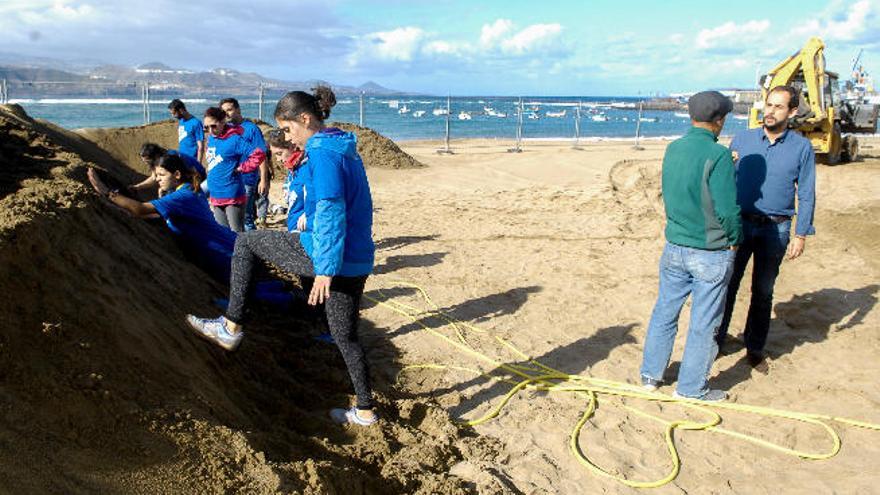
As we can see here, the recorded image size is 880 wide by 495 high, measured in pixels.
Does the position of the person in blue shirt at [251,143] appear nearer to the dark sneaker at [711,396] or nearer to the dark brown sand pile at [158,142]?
the dark sneaker at [711,396]

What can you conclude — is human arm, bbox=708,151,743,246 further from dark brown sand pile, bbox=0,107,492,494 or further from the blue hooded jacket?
the blue hooded jacket

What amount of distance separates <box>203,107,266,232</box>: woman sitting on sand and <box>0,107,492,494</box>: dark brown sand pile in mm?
1533

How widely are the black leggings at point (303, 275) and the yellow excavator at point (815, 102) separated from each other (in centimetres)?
1236

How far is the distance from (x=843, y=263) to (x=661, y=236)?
2.27 meters

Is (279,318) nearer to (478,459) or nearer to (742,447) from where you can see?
(478,459)

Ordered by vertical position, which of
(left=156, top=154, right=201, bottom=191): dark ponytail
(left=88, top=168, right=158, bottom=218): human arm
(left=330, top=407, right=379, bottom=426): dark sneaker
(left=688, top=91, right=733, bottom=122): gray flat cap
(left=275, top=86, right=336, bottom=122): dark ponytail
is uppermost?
(left=688, top=91, right=733, bottom=122): gray flat cap

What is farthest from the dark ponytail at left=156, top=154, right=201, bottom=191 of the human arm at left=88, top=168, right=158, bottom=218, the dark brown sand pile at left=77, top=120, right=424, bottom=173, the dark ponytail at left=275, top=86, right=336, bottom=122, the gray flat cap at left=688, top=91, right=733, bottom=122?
the dark brown sand pile at left=77, top=120, right=424, bottom=173

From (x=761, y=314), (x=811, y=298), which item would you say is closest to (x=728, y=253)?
(x=761, y=314)

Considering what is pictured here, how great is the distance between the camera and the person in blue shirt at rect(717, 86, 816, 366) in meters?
4.54

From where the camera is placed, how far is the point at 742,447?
12.9 ft

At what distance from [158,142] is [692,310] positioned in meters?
13.4

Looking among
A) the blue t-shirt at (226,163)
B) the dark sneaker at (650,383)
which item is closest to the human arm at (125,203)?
the blue t-shirt at (226,163)

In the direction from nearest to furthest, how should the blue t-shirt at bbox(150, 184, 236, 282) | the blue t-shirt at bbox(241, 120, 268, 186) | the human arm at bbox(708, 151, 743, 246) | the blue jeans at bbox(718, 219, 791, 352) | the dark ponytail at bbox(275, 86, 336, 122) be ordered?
the dark ponytail at bbox(275, 86, 336, 122), the human arm at bbox(708, 151, 743, 246), the blue jeans at bbox(718, 219, 791, 352), the blue t-shirt at bbox(150, 184, 236, 282), the blue t-shirt at bbox(241, 120, 268, 186)

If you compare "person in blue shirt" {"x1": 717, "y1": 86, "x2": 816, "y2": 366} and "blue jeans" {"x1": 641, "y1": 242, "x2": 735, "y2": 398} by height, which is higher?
"person in blue shirt" {"x1": 717, "y1": 86, "x2": 816, "y2": 366}
